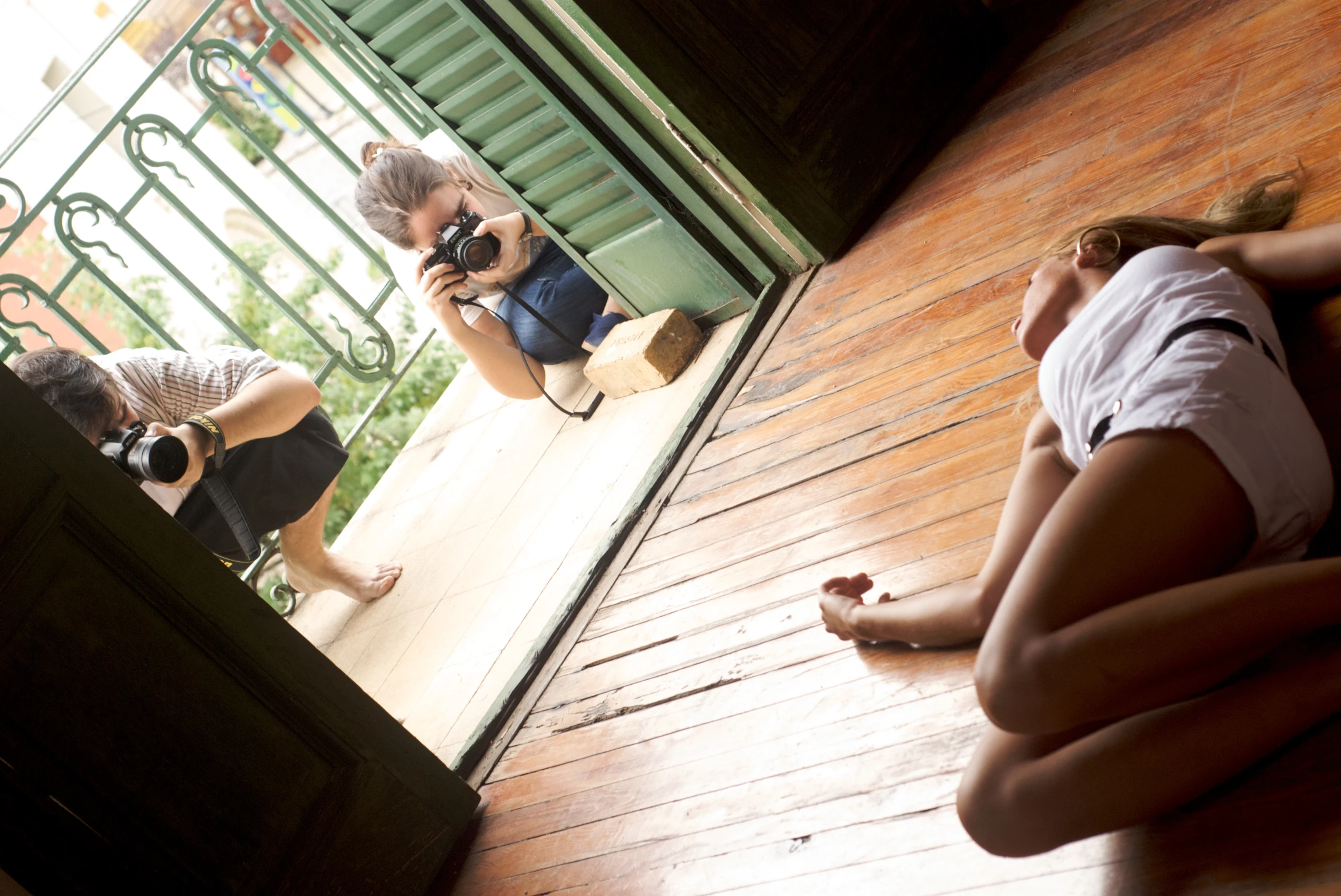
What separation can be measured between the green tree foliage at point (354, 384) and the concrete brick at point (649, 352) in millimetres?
2357

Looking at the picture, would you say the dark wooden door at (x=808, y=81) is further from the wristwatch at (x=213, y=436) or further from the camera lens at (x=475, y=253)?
the wristwatch at (x=213, y=436)

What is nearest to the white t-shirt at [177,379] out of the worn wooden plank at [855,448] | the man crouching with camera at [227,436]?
the man crouching with camera at [227,436]

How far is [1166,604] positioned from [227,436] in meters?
2.40

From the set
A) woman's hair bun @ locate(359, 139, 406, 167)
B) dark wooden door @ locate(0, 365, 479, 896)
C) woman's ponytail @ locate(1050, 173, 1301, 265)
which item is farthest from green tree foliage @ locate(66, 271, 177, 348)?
woman's ponytail @ locate(1050, 173, 1301, 265)

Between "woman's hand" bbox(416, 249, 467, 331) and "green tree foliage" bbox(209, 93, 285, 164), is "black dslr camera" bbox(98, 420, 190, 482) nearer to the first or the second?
"woman's hand" bbox(416, 249, 467, 331)

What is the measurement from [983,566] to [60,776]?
4.27 ft

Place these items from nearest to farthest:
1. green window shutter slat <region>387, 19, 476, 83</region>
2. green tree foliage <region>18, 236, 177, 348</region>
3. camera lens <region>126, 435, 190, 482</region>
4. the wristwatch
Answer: camera lens <region>126, 435, 190, 482</region>
the wristwatch
green window shutter slat <region>387, 19, 476, 83</region>
green tree foliage <region>18, 236, 177, 348</region>

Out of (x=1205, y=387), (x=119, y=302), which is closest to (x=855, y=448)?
(x=1205, y=387)

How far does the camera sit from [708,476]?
7.61 ft

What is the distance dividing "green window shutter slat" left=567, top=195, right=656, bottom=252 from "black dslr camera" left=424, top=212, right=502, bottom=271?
236 millimetres

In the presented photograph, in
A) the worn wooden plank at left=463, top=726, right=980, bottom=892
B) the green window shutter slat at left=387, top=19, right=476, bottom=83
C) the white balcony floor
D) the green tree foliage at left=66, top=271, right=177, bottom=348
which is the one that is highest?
the green tree foliage at left=66, top=271, right=177, bottom=348

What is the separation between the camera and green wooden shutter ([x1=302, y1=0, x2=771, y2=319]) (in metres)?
2.75

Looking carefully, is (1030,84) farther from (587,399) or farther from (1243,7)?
(587,399)

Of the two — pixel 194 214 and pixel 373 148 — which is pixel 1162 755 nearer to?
pixel 373 148
